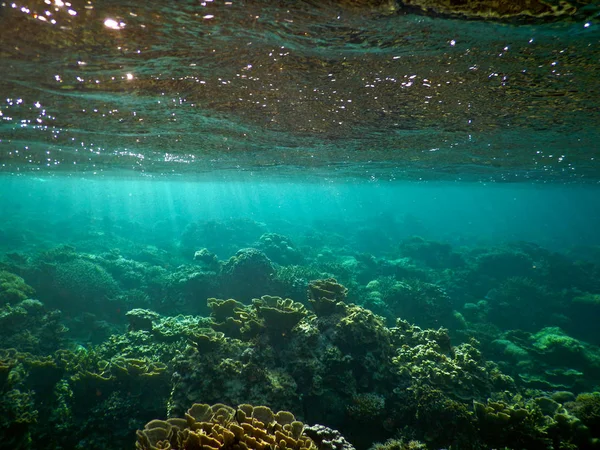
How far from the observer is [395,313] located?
1711cm

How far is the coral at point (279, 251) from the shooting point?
83.5 ft

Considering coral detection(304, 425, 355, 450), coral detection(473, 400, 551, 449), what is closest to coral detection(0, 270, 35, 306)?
coral detection(304, 425, 355, 450)

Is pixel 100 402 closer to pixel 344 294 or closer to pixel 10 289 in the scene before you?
pixel 344 294

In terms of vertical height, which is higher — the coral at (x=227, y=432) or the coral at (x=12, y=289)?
the coral at (x=227, y=432)

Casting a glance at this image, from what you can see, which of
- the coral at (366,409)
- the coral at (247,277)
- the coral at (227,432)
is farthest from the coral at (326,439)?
the coral at (247,277)

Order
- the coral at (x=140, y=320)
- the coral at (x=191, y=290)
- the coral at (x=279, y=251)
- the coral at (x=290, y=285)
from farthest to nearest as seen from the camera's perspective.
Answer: the coral at (x=279, y=251), the coral at (x=191, y=290), the coral at (x=290, y=285), the coral at (x=140, y=320)

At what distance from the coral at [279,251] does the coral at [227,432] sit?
19.6 m

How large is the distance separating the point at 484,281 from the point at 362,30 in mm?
25481

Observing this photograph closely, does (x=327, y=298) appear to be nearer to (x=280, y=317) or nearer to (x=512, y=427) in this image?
(x=280, y=317)

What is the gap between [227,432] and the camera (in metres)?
4.28

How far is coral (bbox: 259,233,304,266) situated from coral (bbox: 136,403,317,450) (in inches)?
772

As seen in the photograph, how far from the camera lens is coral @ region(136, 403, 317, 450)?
4297 mm

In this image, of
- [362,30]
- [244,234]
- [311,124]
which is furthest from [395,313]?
[244,234]

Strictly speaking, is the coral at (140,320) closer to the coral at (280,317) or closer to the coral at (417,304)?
the coral at (280,317)
